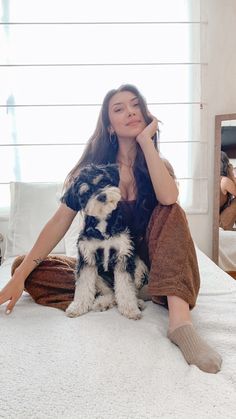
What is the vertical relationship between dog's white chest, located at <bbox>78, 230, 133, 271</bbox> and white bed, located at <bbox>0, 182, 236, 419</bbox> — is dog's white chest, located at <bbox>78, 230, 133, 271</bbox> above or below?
above

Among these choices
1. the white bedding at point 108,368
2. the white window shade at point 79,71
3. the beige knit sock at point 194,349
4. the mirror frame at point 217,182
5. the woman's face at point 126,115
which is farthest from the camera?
the mirror frame at point 217,182

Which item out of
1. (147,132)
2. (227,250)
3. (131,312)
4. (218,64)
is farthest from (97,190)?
(218,64)

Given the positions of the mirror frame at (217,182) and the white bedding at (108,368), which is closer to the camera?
the white bedding at (108,368)

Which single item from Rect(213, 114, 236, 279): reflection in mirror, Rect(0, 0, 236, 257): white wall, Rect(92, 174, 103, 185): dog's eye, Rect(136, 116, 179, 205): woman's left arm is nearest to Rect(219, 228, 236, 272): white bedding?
Rect(213, 114, 236, 279): reflection in mirror

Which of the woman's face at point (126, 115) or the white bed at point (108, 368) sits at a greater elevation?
the woman's face at point (126, 115)

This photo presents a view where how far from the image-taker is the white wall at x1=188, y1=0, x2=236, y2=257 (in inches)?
93.8

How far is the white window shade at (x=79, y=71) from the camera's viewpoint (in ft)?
7.63

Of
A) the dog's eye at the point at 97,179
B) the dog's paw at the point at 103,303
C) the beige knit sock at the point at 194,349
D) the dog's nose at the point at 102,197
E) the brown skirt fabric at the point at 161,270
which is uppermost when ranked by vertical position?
the dog's eye at the point at 97,179

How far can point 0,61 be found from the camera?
91.4 inches

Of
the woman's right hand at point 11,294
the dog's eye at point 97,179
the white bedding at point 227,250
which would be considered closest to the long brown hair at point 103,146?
the dog's eye at point 97,179

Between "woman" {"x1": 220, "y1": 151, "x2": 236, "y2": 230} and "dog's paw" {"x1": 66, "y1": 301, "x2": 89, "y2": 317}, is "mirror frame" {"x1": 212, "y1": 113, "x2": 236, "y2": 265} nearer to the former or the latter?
"woman" {"x1": 220, "y1": 151, "x2": 236, "y2": 230}

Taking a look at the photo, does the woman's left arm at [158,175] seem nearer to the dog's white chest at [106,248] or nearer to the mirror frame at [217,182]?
the dog's white chest at [106,248]

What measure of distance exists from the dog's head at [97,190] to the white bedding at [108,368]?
0.36 metres

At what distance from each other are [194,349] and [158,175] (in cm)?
58
